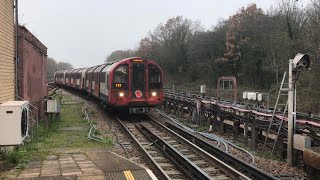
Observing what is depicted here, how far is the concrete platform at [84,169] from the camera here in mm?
7289

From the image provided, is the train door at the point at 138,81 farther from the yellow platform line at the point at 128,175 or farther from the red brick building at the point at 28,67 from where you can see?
the yellow platform line at the point at 128,175

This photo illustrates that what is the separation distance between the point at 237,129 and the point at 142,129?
170 inches

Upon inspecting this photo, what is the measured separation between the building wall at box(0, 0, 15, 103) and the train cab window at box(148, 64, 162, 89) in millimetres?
8710

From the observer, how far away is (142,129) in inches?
646

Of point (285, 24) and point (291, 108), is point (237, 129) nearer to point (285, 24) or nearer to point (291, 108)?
point (291, 108)

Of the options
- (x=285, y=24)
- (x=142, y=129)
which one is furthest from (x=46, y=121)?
(x=285, y=24)

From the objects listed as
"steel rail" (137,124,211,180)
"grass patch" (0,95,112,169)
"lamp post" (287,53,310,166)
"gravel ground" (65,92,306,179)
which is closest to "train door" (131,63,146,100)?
"gravel ground" (65,92,306,179)

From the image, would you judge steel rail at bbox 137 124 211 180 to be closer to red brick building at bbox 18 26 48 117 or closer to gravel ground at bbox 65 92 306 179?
gravel ground at bbox 65 92 306 179

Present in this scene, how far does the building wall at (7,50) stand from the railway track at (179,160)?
13.0 ft

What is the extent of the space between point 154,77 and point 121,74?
1.68 metres

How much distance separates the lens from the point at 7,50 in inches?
408

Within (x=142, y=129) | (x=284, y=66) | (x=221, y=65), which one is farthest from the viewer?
(x=221, y=65)

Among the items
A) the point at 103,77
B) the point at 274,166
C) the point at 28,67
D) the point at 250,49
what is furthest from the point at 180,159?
the point at 250,49

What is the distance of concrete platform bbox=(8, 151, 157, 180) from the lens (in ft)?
23.9
